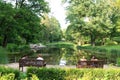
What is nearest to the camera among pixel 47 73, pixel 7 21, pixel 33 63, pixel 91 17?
pixel 47 73

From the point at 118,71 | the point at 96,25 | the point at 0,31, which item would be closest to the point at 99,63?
the point at 118,71

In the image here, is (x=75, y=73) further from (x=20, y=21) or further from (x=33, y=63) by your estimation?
(x=20, y=21)

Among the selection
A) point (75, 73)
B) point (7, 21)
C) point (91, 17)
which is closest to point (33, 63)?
point (75, 73)

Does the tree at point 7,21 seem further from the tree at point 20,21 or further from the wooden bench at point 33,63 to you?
the wooden bench at point 33,63

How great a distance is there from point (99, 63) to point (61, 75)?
6860mm

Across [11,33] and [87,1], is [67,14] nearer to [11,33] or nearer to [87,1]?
[87,1]

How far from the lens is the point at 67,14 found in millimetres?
76500

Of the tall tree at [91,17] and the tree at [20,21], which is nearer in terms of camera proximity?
the tree at [20,21]

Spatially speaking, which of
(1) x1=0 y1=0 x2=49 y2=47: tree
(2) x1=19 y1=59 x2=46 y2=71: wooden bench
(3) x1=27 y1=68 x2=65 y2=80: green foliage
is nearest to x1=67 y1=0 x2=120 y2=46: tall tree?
(1) x1=0 y1=0 x2=49 y2=47: tree

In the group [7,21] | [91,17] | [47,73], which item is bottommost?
[47,73]

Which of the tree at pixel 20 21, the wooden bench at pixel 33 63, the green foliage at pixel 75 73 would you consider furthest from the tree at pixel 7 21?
the green foliage at pixel 75 73

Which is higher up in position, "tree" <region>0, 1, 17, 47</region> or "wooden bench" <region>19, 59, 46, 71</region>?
"tree" <region>0, 1, 17, 47</region>

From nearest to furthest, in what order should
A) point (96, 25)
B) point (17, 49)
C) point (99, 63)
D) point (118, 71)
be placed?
point (118, 71) < point (99, 63) < point (17, 49) < point (96, 25)

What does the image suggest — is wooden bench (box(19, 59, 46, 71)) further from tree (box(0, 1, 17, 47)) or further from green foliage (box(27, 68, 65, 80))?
tree (box(0, 1, 17, 47))
